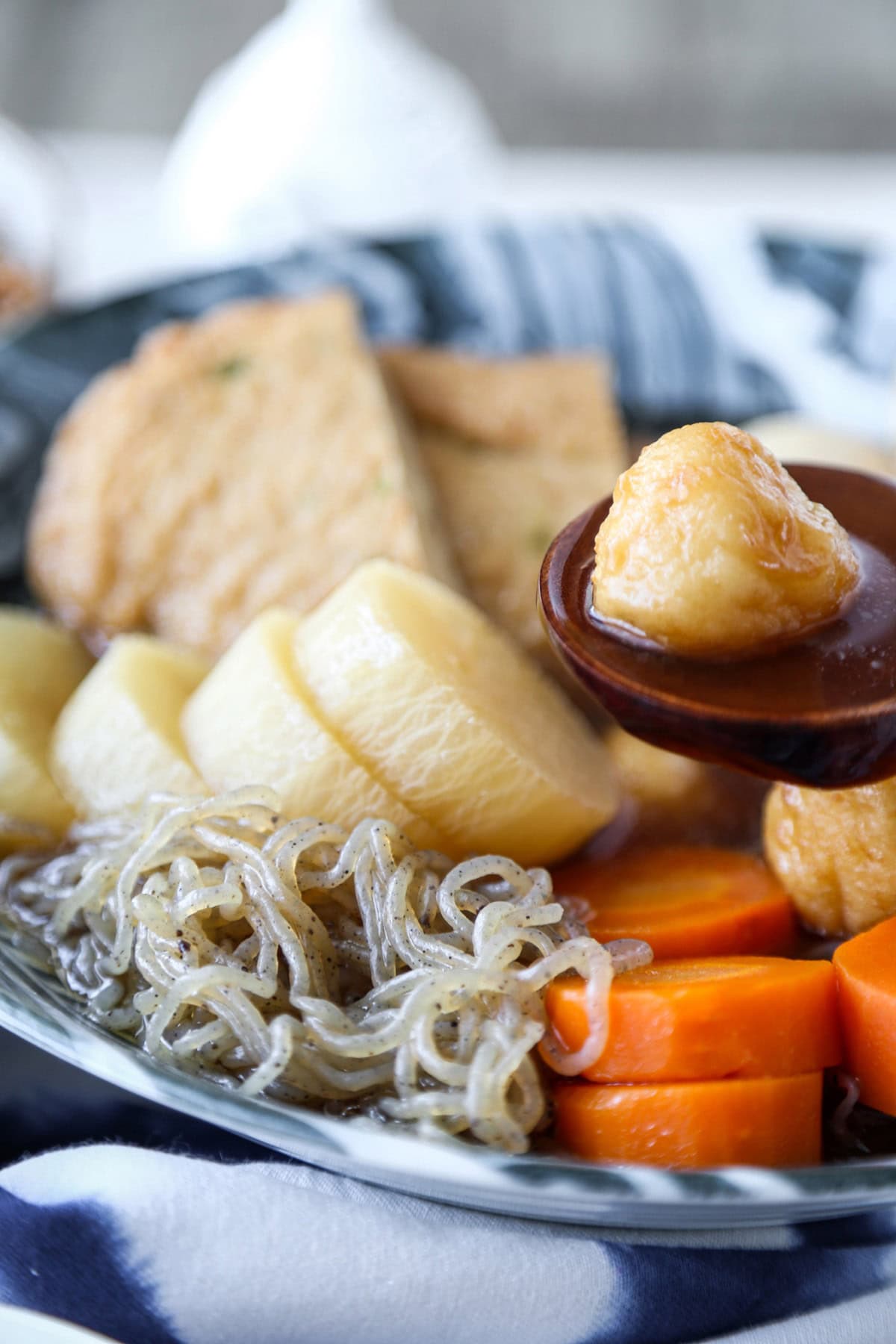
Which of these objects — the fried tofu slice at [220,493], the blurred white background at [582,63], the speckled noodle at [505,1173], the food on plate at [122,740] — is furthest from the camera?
the blurred white background at [582,63]

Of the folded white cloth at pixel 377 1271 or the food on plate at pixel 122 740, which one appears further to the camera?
the food on plate at pixel 122 740

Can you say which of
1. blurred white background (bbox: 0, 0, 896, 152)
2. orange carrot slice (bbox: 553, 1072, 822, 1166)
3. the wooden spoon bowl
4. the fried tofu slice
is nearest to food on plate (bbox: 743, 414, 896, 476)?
the fried tofu slice

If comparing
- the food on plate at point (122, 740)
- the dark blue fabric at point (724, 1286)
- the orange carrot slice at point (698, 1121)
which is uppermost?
the food on plate at point (122, 740)

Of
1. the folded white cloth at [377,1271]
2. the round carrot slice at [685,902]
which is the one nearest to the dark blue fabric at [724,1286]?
the folded white cloth at [377,1271]

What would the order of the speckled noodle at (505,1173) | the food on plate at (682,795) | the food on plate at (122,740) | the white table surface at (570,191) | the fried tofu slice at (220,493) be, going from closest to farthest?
the speckled noodle at (505,1173) → the food on plate at (122,740) → the food on plate at (682,795) → the fried tofu slice at (220,493) → the white table surface at (570,191)

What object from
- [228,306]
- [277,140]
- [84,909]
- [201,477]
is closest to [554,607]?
[84,909]

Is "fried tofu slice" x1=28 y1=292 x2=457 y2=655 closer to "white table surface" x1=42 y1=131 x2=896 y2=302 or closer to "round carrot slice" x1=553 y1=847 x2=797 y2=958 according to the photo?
"round carrot slice" x1=553 y1=847 x2=797 y2=958

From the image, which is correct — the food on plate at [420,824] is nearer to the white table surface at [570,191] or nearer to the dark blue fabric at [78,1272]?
the dark blue fabric at [78,1272]

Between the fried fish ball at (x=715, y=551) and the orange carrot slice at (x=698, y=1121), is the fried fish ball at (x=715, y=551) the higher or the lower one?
the higher one
